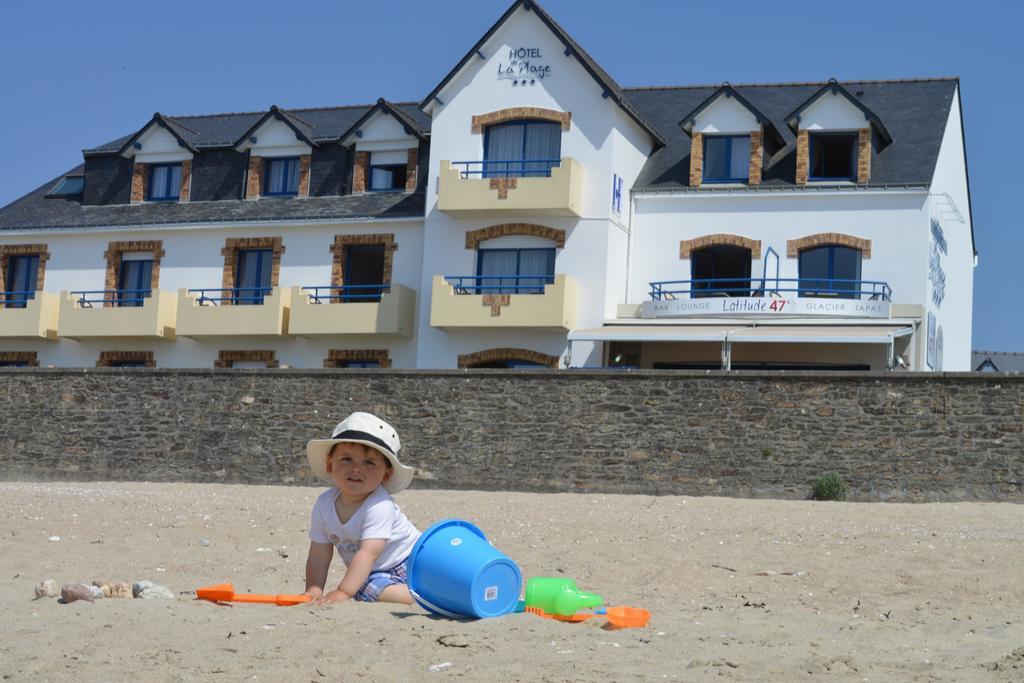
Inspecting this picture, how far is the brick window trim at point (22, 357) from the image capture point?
36.4 m

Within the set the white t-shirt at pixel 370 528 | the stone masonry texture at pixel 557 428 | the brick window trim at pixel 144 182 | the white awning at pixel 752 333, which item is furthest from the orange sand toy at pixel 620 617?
the brick window trim at pixel 144 182

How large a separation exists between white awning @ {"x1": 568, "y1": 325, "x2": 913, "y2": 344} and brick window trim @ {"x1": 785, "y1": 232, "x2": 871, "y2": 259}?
255 cm

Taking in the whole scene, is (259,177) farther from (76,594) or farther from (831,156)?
(76,594)

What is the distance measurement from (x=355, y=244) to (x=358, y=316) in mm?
2274

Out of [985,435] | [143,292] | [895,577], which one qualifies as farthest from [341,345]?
[895,577]

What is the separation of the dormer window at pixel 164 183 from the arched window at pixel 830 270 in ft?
55.2

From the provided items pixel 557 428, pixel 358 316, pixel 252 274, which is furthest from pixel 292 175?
pixel 557 428

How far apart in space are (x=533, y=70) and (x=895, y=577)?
2265 cm

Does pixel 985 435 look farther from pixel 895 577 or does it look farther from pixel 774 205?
pixel 774 205

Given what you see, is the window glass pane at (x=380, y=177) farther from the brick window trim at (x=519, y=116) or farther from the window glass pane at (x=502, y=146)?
the window glass pane at (x=502, y=146)

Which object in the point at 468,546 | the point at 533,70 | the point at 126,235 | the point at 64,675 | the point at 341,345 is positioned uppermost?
the point at 533,70

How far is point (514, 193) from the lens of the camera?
104 ft

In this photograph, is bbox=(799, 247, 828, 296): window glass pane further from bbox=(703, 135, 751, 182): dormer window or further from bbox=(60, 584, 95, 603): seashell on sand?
bbox=(60, 584, 95, 603): seashell on sand

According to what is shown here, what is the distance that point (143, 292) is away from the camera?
3566 cm
